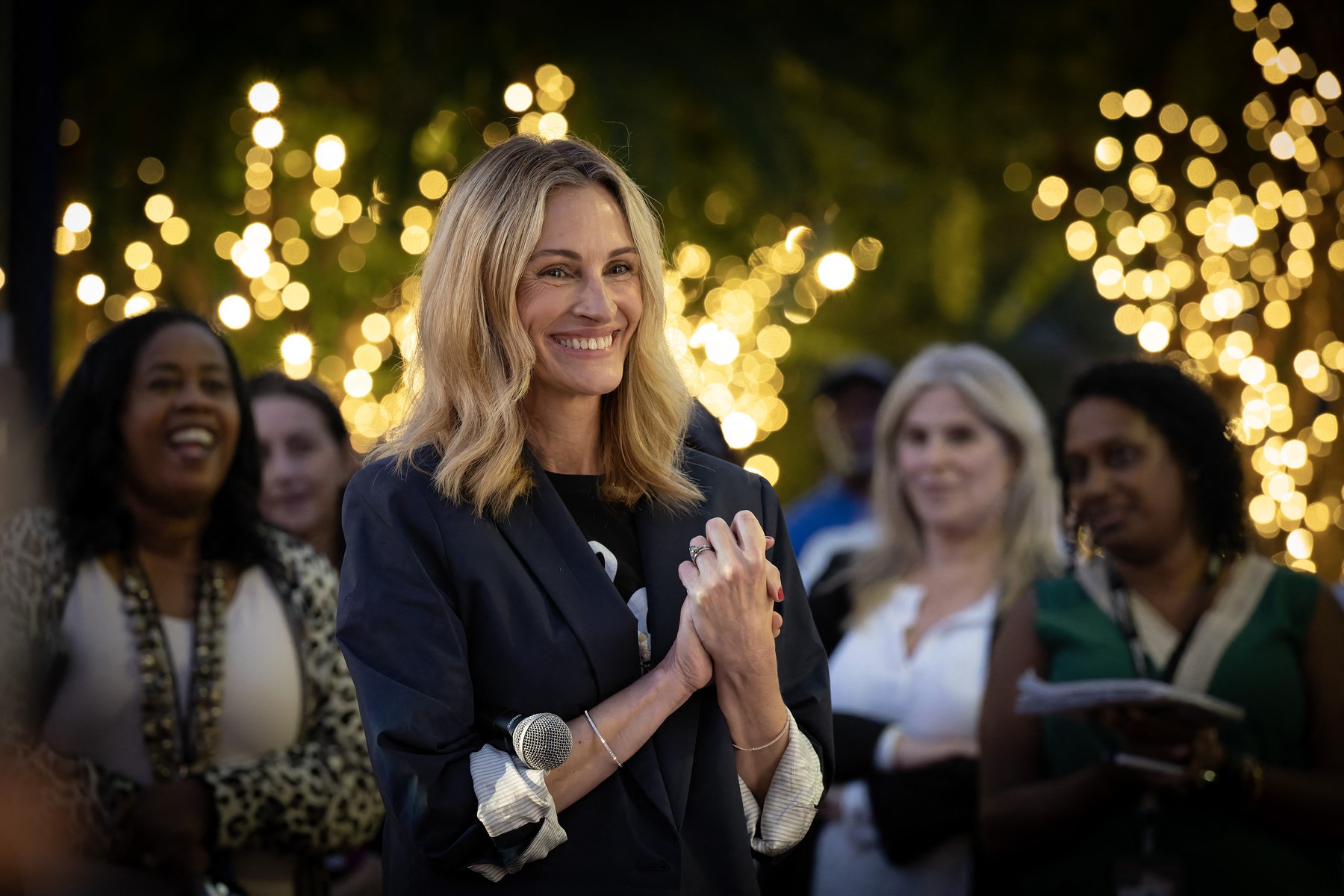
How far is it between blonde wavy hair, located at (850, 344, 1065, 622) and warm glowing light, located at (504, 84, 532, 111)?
159 cm

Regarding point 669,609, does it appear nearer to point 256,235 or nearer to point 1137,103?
point 1137,103

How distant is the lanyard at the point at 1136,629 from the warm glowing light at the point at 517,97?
7.53 feet

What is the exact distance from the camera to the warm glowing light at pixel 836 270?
17.5 feet

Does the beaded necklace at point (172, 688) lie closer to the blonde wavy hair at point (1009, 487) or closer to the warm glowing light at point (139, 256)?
the blonde wavy hair at point (1009, 487)

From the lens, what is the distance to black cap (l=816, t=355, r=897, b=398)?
21.7 feet

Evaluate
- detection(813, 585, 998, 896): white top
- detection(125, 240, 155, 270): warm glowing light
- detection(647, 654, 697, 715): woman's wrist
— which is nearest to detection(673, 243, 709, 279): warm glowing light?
detection(813, 585, 998, 896): white top

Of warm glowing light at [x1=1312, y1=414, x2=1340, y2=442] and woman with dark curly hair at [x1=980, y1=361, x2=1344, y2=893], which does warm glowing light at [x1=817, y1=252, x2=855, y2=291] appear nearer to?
woman with dark curly hair at [x1=980, y1=361, x2=1344, y2=893]

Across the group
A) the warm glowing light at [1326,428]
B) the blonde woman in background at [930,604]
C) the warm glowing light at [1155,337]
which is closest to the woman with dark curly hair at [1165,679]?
the blonde woman in background at [930,604]

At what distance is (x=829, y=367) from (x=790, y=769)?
16.1 ft

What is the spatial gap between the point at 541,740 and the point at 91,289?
4.16 meters

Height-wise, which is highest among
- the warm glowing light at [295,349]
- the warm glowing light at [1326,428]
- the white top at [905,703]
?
the warm glowing light at [295,349]

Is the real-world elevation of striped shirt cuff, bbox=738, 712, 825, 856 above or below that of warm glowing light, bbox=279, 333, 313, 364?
below

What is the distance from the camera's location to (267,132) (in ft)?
16.0

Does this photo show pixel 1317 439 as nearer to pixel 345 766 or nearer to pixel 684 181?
pixel 684 181
